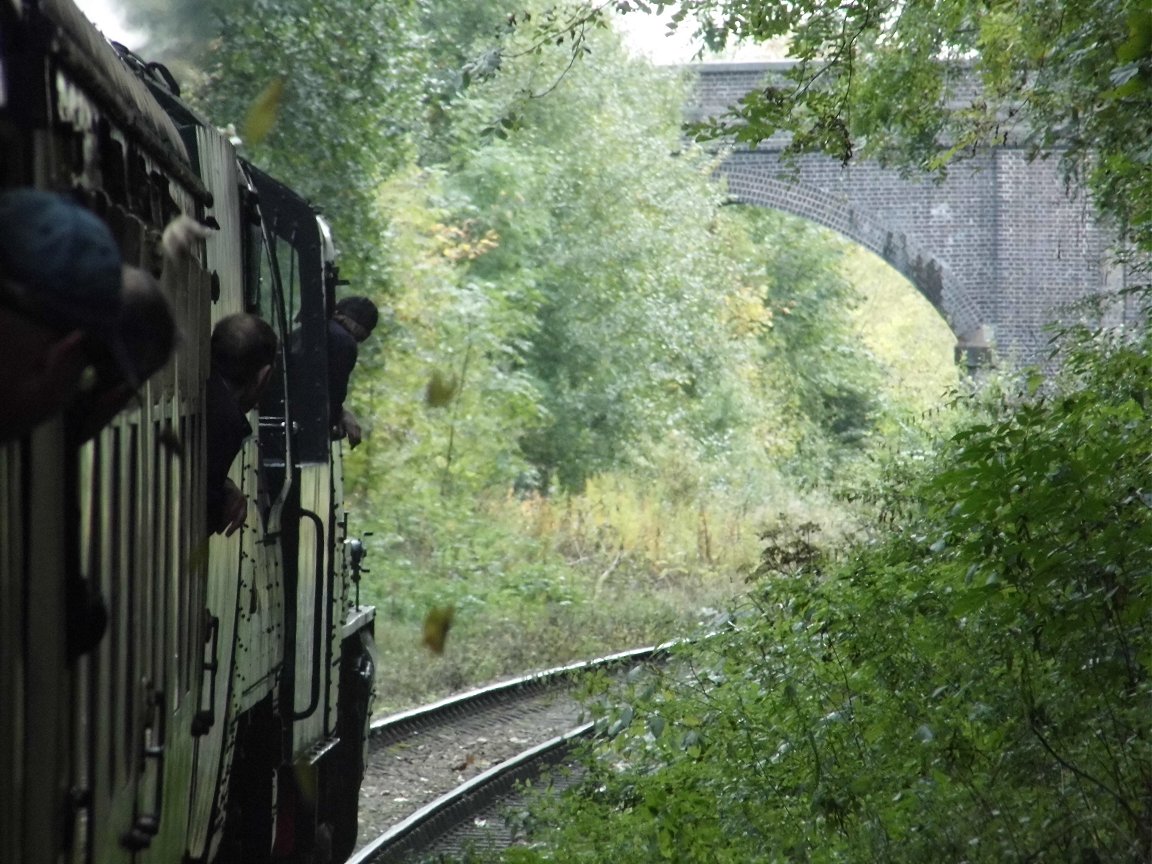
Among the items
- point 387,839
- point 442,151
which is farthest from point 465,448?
point 387,839

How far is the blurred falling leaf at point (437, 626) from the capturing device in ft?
45.8

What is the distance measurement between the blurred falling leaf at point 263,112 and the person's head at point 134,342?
13.0 metres

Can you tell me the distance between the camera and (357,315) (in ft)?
23.2

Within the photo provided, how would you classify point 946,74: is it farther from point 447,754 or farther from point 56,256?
point 56,256

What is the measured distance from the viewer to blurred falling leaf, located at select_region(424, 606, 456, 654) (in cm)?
1395

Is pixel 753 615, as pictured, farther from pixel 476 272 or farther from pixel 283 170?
pixel 476 272

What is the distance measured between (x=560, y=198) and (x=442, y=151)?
3274mm

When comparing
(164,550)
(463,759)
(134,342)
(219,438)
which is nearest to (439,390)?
(463,759)

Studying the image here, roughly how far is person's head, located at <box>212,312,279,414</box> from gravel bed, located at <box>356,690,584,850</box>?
182 inches

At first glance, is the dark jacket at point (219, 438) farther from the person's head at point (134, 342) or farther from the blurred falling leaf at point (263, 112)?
the blurred falling leaf at point (263, 112)

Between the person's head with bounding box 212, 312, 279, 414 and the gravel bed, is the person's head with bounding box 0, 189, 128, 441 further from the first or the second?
the gravel bed

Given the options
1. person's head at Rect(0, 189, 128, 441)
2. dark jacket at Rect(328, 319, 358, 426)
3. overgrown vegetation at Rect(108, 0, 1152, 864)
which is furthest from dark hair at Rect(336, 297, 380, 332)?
person's head at Rect(0, 189, 128, 441)

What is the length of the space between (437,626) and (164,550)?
1167 centimetres

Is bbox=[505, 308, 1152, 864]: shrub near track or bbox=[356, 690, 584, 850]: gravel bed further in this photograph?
bbox=[356, 690, 584, 850]: gravel bed
